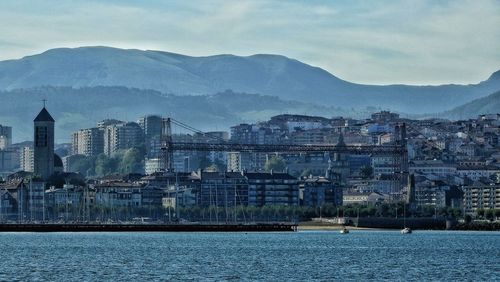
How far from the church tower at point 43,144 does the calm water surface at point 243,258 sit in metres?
69.6

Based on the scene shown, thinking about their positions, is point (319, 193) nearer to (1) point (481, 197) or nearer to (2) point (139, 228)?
(1) point (481, 197)

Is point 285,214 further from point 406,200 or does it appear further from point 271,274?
point 271,274

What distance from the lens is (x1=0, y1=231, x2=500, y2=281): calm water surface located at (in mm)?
63375

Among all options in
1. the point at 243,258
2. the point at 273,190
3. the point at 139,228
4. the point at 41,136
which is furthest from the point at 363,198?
the point at 243,258

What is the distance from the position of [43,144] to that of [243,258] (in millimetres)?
107891

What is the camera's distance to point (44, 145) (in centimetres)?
18312

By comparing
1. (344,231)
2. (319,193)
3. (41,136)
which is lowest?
(344,231)

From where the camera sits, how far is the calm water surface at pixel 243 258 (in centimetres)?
6338

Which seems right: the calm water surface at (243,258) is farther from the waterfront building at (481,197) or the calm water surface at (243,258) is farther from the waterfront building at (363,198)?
the waterfront building at (363,198)

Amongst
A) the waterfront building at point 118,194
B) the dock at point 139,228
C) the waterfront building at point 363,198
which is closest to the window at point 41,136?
the waterfront building at point 118,194

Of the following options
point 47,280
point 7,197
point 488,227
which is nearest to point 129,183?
point 7,197

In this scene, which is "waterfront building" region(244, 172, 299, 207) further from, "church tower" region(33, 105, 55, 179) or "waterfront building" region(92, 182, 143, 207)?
"church tower" region(33, 105, 55, 179)

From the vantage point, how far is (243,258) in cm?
7731

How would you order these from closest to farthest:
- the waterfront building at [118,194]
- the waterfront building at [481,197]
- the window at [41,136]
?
the waterfront building at [118,194], the window at [41,136], the waterfront building at [481,197]
